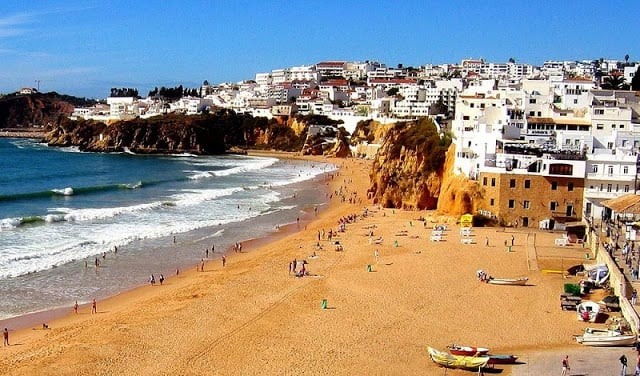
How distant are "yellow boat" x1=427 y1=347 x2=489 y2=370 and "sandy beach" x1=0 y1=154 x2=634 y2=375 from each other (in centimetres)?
20

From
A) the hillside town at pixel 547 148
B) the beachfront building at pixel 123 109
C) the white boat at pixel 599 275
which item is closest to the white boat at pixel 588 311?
the white boat at pixel 599 275

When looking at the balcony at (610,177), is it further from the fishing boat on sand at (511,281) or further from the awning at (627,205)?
the fishing boat on sand at (511,281)

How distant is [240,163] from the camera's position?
7488 cm

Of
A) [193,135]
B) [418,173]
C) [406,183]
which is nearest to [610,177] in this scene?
[418,173]

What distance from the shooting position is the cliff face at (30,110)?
151750 millimetres

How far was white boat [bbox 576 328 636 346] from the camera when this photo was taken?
15.7 metres

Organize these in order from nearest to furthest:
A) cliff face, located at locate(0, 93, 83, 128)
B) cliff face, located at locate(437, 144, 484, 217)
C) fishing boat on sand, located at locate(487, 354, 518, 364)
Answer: fishing boat on sand, located at locate(487, 354, 518, 364) → cliff face, located at locate(437, 144, 484, 217) → cliff face, located at locate(0, 93, 83, 128)

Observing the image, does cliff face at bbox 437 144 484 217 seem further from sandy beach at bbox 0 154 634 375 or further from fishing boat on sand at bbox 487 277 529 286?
fishing boat on sand at bbox 487 277 529 286

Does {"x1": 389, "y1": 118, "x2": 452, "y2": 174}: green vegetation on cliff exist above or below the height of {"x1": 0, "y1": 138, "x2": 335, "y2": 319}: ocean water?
above

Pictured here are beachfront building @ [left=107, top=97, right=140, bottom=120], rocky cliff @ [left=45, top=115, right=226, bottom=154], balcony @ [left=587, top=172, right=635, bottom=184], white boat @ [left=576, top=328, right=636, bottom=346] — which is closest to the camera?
white boat @ [left=576, top=328, right=636, bottom=346]

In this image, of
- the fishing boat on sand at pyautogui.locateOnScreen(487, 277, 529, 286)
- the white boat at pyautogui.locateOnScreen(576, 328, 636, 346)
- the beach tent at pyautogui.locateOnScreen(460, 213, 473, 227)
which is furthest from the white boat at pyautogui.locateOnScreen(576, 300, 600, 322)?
the beach tent at pyautogui.locateOnScreen(460, 213, 473, 227)

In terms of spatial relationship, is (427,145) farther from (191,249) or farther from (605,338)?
(605,338)

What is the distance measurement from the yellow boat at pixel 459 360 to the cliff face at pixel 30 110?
5726 inches

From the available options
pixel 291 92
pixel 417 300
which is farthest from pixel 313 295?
pixel 291 92
